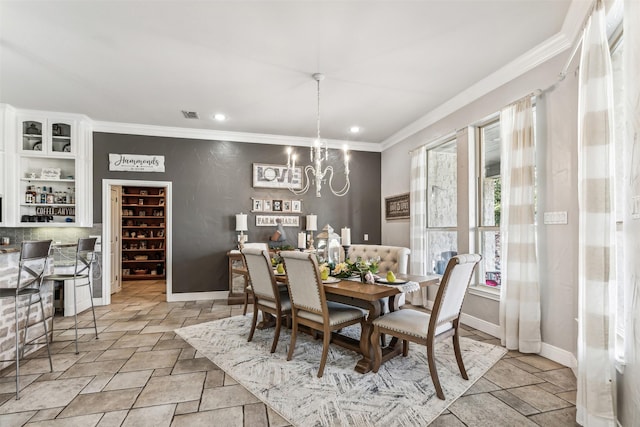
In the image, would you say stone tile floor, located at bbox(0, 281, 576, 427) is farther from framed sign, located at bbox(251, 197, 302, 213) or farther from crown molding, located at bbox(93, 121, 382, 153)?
crown molding, located at bbox(93, 121, 382, 153)

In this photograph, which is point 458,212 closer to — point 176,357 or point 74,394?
point 176,357

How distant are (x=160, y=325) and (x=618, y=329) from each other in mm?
4341

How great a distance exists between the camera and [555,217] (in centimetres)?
278

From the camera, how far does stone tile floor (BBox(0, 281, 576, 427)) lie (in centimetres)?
196

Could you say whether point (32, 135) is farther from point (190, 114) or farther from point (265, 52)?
point (265, 52)

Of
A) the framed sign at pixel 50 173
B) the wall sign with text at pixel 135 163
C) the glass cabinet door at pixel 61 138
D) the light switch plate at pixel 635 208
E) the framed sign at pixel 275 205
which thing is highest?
the glass cabinet door at pixel 61 138

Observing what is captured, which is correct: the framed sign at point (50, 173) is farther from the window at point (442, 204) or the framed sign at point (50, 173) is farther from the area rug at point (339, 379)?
the window at point (442, 204)

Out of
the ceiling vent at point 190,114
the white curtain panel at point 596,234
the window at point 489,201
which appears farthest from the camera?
the ceiling vent at point 190,114

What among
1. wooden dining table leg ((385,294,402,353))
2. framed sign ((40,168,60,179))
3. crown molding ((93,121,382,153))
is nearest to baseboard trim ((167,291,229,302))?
framed sign ((40,168,60,179))

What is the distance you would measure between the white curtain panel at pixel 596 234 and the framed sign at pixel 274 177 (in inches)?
165

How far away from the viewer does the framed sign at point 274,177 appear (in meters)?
5.52

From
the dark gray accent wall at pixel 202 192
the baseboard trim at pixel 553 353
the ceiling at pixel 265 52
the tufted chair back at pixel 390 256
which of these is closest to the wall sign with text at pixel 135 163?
the dark gray accent wall at pixel 202 192

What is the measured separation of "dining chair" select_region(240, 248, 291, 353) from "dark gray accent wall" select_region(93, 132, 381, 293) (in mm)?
2314

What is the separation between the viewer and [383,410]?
2.03 metres
